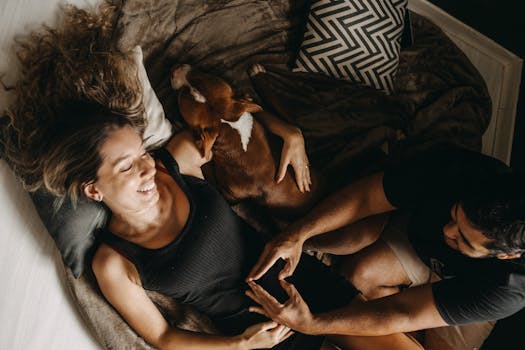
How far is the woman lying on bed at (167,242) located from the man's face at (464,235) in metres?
0.41

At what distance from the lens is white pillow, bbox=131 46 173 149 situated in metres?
1.33

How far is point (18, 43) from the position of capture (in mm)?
1257

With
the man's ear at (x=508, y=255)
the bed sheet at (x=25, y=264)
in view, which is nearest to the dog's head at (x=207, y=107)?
the bed sheet at (x=25, y=264)

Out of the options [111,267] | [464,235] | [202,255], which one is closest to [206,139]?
[202,255]

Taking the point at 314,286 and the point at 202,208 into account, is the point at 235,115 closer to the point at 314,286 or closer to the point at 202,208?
the point at 202,208

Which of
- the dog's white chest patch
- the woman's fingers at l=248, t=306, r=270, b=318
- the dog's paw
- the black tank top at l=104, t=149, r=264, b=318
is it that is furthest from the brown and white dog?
the woman's fingers at l=248, t=306, r=270, b=318

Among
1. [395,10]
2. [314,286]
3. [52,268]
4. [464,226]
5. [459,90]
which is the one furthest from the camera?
Result: [459,90]

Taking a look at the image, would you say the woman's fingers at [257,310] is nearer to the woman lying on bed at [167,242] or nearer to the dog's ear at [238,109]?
the woman lying on bed at [167,242]

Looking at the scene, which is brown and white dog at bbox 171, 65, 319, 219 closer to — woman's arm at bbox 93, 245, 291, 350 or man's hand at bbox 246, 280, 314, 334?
man's hand at bbox 246, 280, 314, 334

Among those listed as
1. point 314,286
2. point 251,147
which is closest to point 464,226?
point 314,286

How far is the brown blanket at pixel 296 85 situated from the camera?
1508 millimetres

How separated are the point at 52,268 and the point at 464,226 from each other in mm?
1217

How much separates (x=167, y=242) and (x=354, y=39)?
0.99 metres

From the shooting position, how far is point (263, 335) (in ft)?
4.63
